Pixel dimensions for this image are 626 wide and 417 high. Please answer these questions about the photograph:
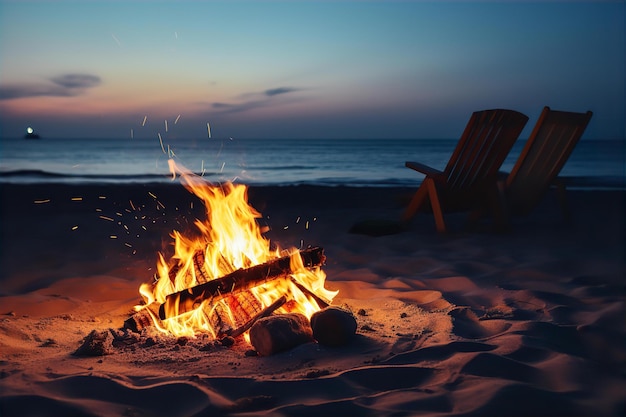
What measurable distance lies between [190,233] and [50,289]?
247cm

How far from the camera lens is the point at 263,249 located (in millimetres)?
3775

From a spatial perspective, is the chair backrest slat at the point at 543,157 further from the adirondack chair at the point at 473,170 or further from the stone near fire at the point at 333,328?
the stone near fire at the point at 333,328

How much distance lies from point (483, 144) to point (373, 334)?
132 inches

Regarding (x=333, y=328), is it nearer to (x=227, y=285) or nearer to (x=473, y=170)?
(x=227, y=285)

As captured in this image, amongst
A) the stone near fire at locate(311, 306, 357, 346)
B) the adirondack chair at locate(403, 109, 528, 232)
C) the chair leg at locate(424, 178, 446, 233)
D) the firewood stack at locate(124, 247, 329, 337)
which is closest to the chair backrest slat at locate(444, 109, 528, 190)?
the adirondack chair at locate(403, 109, 528, 232)

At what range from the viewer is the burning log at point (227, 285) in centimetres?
305

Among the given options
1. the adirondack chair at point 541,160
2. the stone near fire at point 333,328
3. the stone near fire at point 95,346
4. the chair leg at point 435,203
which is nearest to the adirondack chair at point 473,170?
the chair leg at point 435,203

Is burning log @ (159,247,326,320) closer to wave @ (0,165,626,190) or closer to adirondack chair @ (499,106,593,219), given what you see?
adirondack chair @ (499,106,593,219)

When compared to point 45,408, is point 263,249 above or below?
above

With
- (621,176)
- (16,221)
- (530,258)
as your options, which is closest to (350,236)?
(530,258)

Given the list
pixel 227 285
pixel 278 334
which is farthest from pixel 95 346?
pixel 278 334

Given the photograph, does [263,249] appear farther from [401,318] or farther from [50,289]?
[50,289]

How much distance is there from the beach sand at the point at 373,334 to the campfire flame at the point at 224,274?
0.21 meters

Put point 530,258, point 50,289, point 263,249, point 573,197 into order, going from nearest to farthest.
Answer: point 263,249 < point 50,289 < point 530,258 < point 573,197
